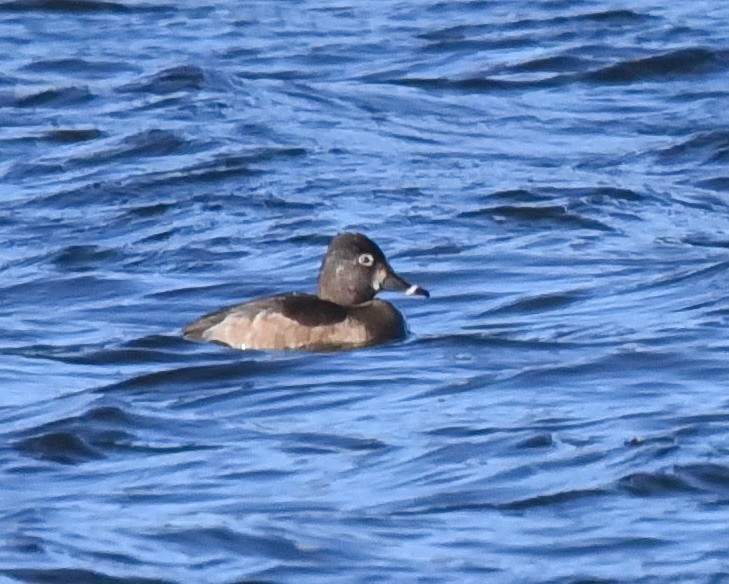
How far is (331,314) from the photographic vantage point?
1366cm

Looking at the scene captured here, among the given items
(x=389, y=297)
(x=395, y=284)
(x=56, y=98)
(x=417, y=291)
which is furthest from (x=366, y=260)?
(x=56, y=98)

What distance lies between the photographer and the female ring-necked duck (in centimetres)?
1334

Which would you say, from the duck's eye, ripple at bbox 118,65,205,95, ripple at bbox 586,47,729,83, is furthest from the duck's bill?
ripple at bbox 586,47,729,83

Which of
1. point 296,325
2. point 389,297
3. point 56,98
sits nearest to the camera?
point 296,325

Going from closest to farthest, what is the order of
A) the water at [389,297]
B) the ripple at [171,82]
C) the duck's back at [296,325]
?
the water at [389,297], the duck's back at [296,325], the ripple at [171,82]

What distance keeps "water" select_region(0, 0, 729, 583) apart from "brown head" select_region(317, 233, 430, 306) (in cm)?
39

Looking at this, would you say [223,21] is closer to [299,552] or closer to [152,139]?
[152,139]

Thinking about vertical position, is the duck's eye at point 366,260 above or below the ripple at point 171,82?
above

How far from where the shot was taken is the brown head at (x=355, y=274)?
13.8 meters

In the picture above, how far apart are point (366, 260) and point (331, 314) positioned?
0.43 m

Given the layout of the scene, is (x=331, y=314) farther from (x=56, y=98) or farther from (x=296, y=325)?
(x=56, y=98)

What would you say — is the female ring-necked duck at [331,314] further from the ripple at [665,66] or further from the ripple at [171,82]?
the ripple at [665,66]

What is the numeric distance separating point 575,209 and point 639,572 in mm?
8210

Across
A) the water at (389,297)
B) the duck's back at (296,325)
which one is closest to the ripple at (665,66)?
the water at (389,297)
